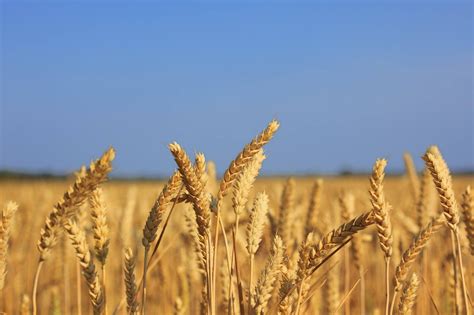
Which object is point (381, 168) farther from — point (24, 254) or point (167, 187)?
point (24, 254)

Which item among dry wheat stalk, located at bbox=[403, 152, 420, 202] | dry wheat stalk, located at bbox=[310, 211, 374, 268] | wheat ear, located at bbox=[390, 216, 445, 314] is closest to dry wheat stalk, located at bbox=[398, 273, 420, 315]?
wheat ear, located at bbox=[390, 216, 445, 314]

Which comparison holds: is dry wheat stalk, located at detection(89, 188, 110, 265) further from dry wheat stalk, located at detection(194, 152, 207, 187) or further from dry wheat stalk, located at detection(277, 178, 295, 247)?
dry wheat stalk, located at detection(277, 178, 295, 247)

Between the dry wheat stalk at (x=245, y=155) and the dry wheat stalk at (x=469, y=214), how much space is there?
753 mm

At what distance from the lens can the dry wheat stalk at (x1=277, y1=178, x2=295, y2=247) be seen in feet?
8.86

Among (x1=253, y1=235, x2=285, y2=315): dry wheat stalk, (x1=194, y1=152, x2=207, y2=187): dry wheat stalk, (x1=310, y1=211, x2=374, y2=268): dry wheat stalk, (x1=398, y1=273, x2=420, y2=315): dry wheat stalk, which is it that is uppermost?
(x1=194, y1=152, x2=207, y2=187): dry wheat stalk

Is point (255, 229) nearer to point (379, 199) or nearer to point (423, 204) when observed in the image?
point (379, 199)

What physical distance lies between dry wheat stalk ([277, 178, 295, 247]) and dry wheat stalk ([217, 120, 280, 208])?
0.99 meters

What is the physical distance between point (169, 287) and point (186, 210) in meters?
2.14

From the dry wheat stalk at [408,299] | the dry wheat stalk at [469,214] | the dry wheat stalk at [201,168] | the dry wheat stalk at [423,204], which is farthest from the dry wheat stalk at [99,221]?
the dry wheat stalk at [423,204]

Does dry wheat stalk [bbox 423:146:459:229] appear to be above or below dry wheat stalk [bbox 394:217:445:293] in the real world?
above

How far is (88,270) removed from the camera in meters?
1.81

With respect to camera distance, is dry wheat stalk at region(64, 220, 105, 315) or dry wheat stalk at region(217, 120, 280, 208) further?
dry wheat stalk at region(64, 220, 105, 315)

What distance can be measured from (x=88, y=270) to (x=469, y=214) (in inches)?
45.4

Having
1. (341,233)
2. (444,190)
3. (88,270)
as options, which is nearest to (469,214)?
(444,190)
